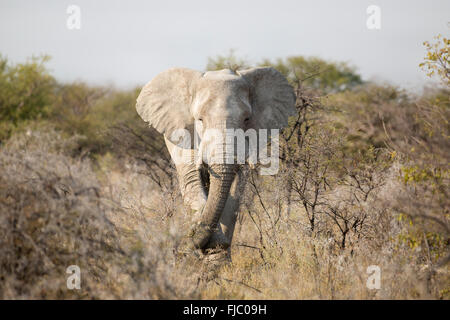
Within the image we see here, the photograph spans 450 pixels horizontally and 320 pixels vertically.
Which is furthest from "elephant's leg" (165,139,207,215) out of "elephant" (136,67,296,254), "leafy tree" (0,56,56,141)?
"leafy tree" (0,56,56,141)

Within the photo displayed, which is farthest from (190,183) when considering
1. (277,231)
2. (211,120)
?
(277,231)

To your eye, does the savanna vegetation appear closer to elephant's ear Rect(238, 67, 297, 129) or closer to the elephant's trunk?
the elephant's trunk

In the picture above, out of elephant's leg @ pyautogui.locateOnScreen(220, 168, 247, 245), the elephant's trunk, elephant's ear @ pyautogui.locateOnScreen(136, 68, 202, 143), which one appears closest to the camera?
the elephant's trunk

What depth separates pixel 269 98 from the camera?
7.05 metres

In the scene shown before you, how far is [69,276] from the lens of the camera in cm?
415

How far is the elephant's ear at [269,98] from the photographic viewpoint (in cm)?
688

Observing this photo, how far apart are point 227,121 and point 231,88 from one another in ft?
1.58

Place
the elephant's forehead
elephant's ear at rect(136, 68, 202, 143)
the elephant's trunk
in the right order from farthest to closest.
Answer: elephant's ear at rect(136, 68, 202, 143) < the elephant's forehead < the elephant's trunk

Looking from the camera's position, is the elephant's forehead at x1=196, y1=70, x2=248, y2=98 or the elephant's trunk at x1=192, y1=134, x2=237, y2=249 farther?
the elephant's forehead at x1=196, y1=70, x2=248, y2=98

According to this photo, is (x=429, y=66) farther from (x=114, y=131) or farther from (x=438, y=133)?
(x=114, y=131)

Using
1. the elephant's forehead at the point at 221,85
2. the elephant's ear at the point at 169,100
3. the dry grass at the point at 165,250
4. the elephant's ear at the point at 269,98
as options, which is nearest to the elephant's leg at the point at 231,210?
the dry grass at the point at 165,250

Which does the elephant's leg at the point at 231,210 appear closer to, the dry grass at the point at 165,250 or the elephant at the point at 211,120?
the elephant at the point at 211,120

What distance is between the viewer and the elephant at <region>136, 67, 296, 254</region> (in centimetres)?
600

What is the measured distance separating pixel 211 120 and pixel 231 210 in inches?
46.0
